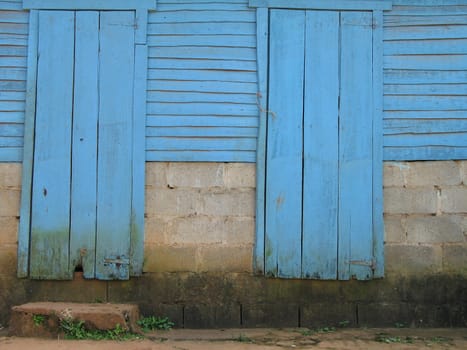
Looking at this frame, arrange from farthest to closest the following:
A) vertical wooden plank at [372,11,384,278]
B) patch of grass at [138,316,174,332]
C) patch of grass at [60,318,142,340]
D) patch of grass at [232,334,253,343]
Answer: vertical wooden plank at [372,11,384,278]
patch of grass at [138,316,174,332]
patch of grass at [232,334,253,343]
patch of grass at [60,318,142,340]

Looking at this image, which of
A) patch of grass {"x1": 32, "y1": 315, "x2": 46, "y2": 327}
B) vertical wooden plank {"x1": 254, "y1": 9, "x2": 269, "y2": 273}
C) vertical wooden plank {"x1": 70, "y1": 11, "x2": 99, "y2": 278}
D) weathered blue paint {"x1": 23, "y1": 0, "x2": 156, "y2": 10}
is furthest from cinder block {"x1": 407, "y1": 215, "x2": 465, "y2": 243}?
patch of grass {"x1": 32, "y1": 315, "x2": 46, "y2": 327}

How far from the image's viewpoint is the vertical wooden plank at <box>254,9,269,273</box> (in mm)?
5363

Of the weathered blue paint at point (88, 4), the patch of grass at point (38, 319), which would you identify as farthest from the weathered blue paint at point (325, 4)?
the patch of grass at point (38, 319)

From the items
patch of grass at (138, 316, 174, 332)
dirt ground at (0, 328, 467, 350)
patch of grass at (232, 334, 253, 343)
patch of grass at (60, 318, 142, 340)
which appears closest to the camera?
dirt ground at (0, 328, 467, 350)

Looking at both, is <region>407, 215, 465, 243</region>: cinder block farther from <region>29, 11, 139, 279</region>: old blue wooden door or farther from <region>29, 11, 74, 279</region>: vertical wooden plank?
<region>29, 11, 74, 279</region>: vertical wooden plank

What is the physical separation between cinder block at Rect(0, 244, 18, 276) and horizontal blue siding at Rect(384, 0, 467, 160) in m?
3.76

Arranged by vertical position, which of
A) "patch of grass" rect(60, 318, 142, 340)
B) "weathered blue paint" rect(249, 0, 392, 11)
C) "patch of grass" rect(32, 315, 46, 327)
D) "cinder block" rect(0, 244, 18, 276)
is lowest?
"patch of grass" rect(60, 318, 142, 340)

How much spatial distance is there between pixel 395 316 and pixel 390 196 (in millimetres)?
1161

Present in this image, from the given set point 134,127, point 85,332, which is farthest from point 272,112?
point 85,332

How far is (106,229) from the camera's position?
5328 mm

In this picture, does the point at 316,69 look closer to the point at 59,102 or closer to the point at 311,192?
the point at 311,192

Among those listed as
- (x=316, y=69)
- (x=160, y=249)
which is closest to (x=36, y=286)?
(x=160, y=249)

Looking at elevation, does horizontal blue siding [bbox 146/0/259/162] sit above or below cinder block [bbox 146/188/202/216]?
above

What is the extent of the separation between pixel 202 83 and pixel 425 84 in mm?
2159
